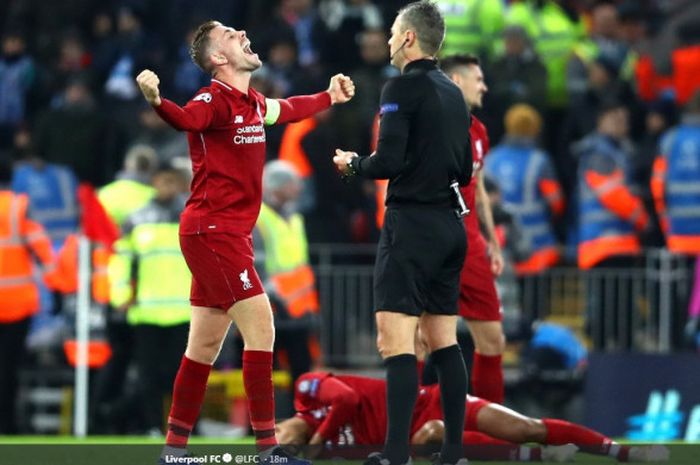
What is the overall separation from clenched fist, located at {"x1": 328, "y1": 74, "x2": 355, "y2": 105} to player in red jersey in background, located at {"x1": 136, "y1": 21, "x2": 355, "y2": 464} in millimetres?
573

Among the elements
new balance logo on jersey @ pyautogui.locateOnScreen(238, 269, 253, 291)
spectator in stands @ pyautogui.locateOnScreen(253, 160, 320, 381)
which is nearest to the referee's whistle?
new balance logo on jersey @ pyautogui.locateOnScreen(238, 269, 253, 291)

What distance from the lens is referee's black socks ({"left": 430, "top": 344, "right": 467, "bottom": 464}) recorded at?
908 centimetres

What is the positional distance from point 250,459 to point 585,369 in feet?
16.7

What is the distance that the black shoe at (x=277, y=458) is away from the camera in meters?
8.96

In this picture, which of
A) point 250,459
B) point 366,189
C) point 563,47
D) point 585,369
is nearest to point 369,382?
point 250,459

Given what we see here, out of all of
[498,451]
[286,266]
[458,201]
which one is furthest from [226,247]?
[286,266]

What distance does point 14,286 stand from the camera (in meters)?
15.2

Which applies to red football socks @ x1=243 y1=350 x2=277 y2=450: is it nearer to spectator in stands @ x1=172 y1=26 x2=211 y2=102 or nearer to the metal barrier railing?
the metal barrier railing

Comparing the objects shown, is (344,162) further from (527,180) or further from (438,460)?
(527,180)

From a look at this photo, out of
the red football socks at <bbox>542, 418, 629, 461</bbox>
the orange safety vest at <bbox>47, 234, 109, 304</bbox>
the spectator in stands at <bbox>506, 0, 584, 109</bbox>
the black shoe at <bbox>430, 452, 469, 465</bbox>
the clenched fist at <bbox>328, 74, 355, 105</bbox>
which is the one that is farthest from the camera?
the spectator in stands at <bbox>506, 0, 584, 109</bbox>

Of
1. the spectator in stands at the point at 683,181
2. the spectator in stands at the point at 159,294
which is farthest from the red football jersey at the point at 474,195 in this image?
the spectator in stands at the point at 683,181

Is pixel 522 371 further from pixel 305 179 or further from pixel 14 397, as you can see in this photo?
pixel 14 397

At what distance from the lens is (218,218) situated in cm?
909

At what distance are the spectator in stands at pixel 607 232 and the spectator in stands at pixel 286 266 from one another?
2291 millimetres
